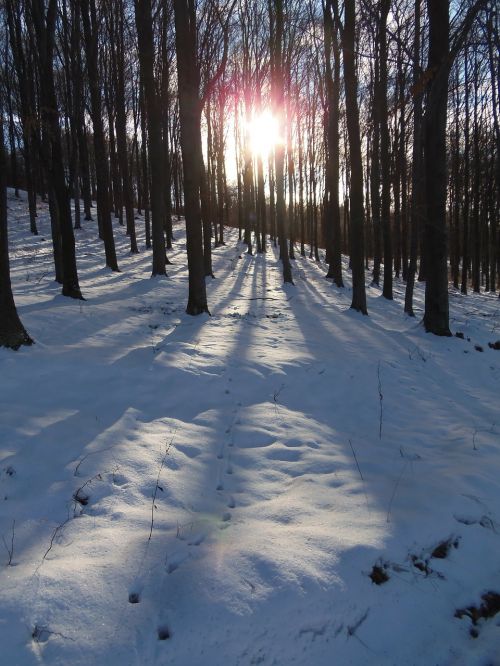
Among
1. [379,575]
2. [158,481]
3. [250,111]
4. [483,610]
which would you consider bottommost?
[483,610]

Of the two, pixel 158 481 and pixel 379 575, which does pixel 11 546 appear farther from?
pixel 379 575

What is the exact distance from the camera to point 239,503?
3.64 m

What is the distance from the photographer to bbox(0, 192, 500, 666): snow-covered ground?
93.9 inches

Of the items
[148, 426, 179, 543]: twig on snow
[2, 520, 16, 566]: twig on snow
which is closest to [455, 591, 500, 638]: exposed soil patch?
[148, 426, 179, 543]: twig on snow

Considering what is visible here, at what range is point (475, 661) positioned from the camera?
7.98 feet

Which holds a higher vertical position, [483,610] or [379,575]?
[379,575]

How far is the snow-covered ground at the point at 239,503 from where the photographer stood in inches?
93.9

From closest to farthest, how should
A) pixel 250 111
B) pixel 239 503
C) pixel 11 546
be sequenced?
pixel 11 546 → pixel 239 503 → pixel 250 111

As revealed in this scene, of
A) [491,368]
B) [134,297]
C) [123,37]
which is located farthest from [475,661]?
[123,37]

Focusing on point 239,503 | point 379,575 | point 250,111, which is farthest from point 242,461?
point 250,111

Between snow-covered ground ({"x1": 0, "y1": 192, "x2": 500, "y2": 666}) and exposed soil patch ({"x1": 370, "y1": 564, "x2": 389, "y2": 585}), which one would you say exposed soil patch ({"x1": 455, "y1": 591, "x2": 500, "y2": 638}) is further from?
exposed soil patch ({"x1": 370, "y1": 564, "x2": 389, "y2": 585})

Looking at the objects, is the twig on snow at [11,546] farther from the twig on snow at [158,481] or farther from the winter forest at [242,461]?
the twig on snow at [158,481]

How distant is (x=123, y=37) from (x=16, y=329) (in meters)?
15.8

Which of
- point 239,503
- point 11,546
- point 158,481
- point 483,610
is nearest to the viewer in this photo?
point 483,610
